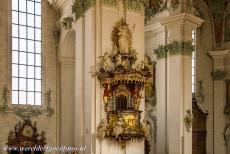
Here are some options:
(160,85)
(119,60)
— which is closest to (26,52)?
(119,60)

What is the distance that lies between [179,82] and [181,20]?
2758 millimetres

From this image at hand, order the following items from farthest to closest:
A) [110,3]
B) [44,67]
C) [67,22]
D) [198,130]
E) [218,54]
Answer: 1. [218,54]
2. [198,130]
3. [44,67]
4. [67,22]
5. [110,3]

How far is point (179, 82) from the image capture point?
64.6 ft

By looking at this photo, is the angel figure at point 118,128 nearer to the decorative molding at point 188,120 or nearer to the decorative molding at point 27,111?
the decorative molding at point 188,120

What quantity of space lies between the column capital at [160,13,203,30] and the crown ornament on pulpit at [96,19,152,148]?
417cm

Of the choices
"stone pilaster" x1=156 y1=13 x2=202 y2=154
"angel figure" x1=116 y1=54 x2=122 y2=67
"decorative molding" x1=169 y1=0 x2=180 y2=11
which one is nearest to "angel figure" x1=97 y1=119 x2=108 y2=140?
"angel figure" x1=116 y1=54 x2=122 y2=67

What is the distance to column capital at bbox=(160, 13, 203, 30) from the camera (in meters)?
19.8

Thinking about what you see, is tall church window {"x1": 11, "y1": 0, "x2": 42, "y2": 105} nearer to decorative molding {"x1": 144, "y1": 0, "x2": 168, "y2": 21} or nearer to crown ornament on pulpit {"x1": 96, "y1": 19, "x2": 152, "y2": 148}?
decorative molding {"x1": 144, "y1": 0, "x2": 168, "y2": 21}

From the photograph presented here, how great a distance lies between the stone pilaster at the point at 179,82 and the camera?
19500 millimetres

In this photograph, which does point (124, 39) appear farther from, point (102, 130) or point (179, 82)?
point (179, 82)

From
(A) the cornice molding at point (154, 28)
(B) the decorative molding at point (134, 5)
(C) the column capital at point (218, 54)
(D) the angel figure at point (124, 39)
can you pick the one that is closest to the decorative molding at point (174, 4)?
(A) the cornice molding at point (154, 28)

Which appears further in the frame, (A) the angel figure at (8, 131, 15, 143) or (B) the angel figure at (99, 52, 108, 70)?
(A) the angel figure at (8, 131, 15, 143)

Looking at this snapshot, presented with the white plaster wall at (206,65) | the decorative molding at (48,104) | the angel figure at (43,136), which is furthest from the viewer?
the white plaster wall at (206,65)

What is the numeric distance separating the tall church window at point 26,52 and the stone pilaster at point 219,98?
10.6 metres
